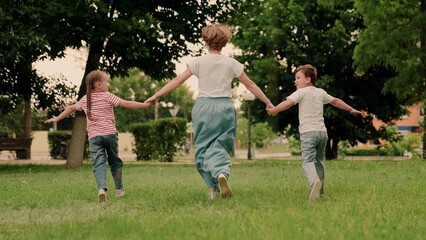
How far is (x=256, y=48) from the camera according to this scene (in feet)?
128

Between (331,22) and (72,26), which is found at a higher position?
(331,22)

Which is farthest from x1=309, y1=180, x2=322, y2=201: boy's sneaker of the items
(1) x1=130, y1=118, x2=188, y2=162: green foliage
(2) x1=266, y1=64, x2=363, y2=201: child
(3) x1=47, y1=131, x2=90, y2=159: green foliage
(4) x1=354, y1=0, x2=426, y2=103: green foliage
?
(3) x1=47, y1=131, x2=90, y2=159: green foliage

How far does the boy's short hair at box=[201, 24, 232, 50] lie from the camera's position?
865cm

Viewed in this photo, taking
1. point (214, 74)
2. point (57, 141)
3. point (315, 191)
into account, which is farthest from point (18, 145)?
point (315, 191)

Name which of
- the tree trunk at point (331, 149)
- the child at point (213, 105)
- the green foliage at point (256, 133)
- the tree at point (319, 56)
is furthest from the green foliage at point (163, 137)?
the green foliage at point (256, 133)

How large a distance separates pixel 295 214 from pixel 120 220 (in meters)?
1.71

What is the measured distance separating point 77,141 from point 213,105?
48.5 feet

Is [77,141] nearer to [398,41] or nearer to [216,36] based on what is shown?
[398,41]

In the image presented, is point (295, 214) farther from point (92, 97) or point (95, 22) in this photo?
point (95, 22)

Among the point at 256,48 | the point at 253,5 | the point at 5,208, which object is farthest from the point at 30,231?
the point at 256,48

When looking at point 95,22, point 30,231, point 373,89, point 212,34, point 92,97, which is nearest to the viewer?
point 30,231

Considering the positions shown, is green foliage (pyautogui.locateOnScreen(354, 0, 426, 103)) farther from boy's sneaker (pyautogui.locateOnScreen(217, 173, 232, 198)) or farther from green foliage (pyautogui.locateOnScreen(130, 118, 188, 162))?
boy's sneaker (pyautogui.locateOnScreen(217, 173, 232, 198))

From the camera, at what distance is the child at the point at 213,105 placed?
28.2ft

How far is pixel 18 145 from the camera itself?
34.0 m
